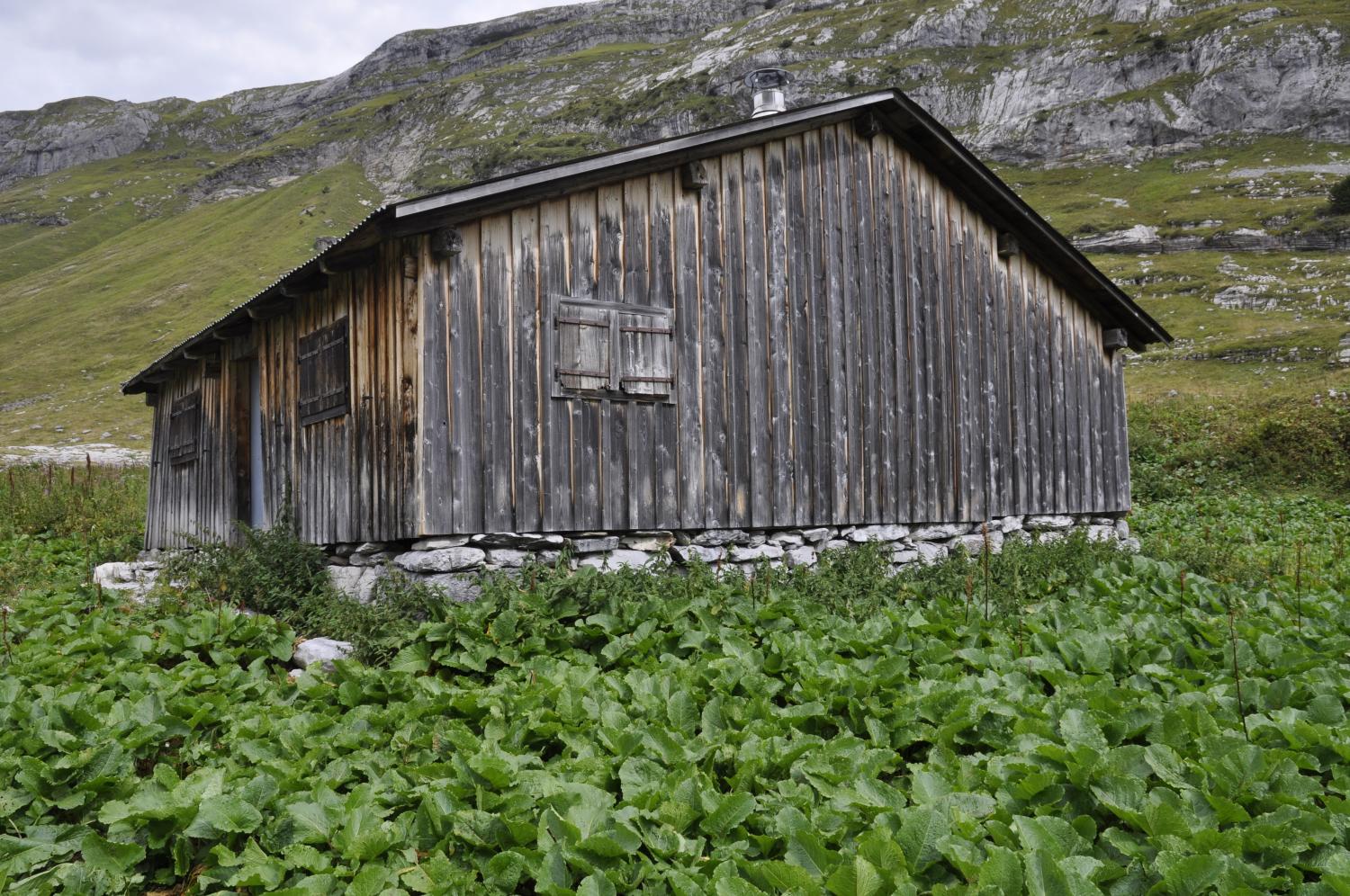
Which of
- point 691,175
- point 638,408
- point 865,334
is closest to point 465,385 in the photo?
point 638,408

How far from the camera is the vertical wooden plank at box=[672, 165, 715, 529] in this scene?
8922 millimetres

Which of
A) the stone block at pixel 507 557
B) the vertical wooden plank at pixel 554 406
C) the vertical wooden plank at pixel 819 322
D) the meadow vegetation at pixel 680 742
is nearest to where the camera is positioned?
the meadow vegetation at pixel 680 742

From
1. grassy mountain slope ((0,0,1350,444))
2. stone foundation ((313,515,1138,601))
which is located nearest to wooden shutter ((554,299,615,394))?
stone foundation ((313,515,1138,601))

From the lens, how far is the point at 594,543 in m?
8.37

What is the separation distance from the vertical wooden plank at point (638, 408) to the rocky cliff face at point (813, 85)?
78466 mm

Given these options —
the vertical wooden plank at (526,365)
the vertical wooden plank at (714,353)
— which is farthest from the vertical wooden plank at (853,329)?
the vertical wooden plank at (526,365)

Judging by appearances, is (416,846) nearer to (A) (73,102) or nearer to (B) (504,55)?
(B) (504,55)

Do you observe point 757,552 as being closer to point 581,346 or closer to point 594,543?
point 594,543

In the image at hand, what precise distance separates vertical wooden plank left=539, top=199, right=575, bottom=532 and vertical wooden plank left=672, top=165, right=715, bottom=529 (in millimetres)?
1184

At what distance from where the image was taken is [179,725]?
4.96 m

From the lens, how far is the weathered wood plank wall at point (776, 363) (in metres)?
7.99

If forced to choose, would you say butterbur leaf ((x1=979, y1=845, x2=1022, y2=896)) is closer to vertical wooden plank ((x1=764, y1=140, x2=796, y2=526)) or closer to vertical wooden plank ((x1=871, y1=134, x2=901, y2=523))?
vertical wooden plank ((x1=764, y1=140, x2=796, y2=526))

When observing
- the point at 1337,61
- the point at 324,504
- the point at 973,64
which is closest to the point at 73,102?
the point at 973,64

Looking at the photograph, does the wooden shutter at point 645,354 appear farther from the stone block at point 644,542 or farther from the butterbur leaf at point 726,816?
the butterbur leaf at point 726,816
